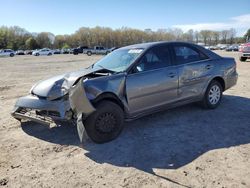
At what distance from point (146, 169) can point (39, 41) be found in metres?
108

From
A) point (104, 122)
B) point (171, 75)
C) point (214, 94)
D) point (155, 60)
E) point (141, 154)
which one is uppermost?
point (155, 60)

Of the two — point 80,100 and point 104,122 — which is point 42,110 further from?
point 104,122

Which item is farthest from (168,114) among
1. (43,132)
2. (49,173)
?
(49,173)

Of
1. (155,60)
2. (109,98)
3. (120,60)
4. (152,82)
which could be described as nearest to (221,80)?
(155,60)

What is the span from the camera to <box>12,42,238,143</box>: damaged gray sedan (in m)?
4.37

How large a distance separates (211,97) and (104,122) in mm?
2981

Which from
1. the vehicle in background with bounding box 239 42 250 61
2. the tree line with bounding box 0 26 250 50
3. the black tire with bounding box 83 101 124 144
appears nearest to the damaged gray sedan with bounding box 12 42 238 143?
the black tire with bounding box 83 101 124 144

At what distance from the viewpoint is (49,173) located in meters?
3.61

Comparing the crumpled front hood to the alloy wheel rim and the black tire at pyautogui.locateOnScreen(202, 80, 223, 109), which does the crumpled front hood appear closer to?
the black tire at pyautogui.locateOnScreen(202, 80, 223, 109)

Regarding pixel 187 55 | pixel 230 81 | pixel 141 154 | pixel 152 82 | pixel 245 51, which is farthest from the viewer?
pixel 245 51

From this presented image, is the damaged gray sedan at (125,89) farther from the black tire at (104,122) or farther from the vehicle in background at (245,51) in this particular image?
the vehicle in background at (245,51)

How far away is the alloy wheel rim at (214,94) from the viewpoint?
617 cm

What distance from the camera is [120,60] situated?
5.39 m

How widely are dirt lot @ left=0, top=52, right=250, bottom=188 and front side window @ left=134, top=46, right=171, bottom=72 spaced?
3.86ft
